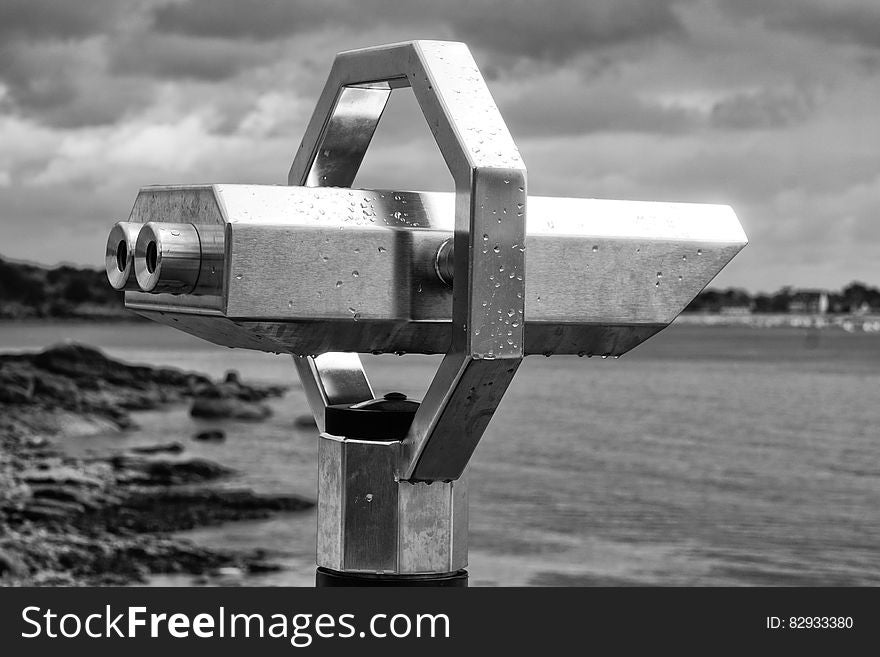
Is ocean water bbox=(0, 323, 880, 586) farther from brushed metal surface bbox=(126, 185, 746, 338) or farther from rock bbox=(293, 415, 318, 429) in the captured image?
brushed metal surface bbox=(126, 185, 746, 338)

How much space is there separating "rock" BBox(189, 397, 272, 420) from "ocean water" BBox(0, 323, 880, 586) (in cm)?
54

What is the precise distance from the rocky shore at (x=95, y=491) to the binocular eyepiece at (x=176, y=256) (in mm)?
15828

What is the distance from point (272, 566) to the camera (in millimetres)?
22797

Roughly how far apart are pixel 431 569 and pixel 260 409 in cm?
4878

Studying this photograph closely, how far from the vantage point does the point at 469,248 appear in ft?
3.75

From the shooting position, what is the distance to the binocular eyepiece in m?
1.15

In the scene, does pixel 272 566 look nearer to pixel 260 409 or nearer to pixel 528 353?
pixel 528 353

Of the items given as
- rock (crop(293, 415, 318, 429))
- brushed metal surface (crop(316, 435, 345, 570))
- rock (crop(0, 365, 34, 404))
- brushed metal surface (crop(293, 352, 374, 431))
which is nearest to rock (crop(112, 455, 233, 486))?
rock (crop(0, 365, 34, 404))

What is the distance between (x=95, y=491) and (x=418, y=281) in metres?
25.9

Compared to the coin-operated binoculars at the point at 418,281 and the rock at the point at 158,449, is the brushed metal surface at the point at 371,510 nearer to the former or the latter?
the coin-operated binoculars at the point at 418,281

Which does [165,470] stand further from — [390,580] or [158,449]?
[390,580]

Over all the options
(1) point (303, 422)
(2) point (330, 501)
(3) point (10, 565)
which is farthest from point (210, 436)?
(2) point (330, 501)

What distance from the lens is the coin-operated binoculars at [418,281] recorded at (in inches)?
44.9

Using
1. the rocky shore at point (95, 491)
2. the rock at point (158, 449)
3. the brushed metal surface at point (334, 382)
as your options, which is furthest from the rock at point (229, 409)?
the brushed metal surface at point (334, 382)
